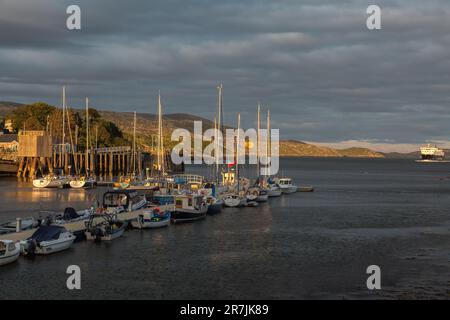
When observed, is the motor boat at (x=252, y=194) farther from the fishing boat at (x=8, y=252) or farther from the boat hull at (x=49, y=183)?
the fishing boat at (x=8, y=252)

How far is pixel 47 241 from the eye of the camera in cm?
4853

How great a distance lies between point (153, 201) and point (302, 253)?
28.6 meters

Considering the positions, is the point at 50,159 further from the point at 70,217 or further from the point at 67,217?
the point at 67,217

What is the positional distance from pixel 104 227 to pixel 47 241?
8.32 metres

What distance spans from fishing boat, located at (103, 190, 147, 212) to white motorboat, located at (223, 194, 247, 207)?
1520 centimetres

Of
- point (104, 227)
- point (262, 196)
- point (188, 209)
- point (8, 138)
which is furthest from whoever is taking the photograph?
point (8, 138)

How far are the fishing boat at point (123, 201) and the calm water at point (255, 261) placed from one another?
7162 millimetres

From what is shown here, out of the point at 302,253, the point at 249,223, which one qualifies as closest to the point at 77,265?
the point at 302,253

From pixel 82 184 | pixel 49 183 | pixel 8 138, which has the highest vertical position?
pixel 8 138

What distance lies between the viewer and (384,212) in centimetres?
8869

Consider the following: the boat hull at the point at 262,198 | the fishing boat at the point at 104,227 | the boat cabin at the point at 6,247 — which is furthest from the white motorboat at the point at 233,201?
the boat cabin at the point at 6,247

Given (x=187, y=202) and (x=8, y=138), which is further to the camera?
(x=8, y=138)

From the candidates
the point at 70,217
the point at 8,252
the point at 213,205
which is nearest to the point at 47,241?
the point at 8,252
